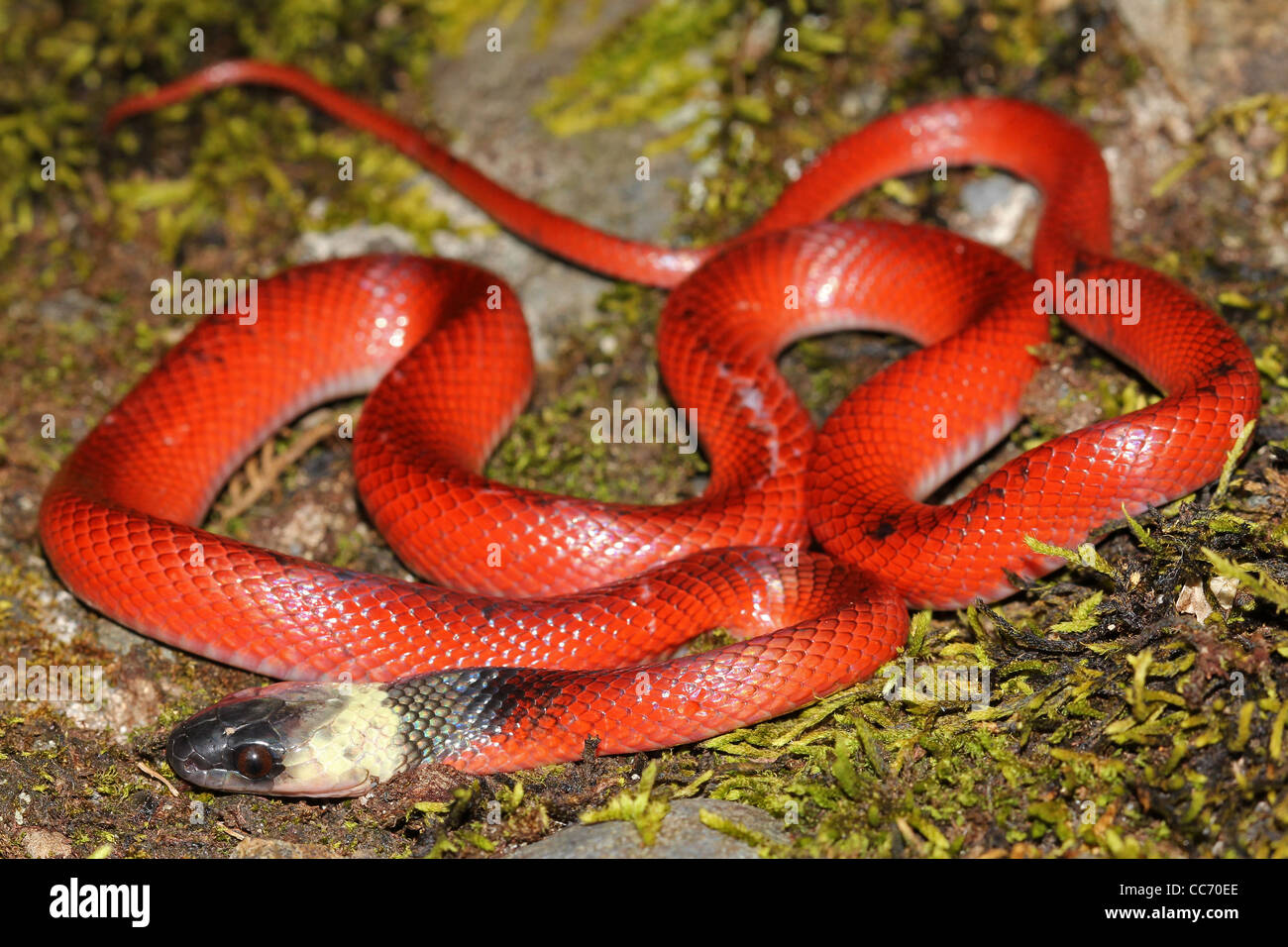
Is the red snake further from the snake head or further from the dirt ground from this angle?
the dirt ground

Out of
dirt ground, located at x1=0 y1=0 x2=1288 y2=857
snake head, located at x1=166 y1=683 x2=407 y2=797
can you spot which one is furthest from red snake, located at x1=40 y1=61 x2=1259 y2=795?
dirt ground, located at x1=0 y1=0 x2=1288 y2=857

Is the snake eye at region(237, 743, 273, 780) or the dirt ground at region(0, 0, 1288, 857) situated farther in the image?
the snake eye at region(237, 743, 273, 780)

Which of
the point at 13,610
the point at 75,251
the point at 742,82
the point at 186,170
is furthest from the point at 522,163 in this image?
the point at 13,610

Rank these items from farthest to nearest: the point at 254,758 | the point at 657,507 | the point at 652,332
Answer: the point at 652,332 → the point at 657,507 → the point at 254,758

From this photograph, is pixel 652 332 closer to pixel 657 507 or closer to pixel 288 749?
pixel 657 507

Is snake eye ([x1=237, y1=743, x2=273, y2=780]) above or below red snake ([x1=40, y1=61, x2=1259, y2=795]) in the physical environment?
below

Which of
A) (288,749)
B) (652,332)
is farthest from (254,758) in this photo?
(652,332)
